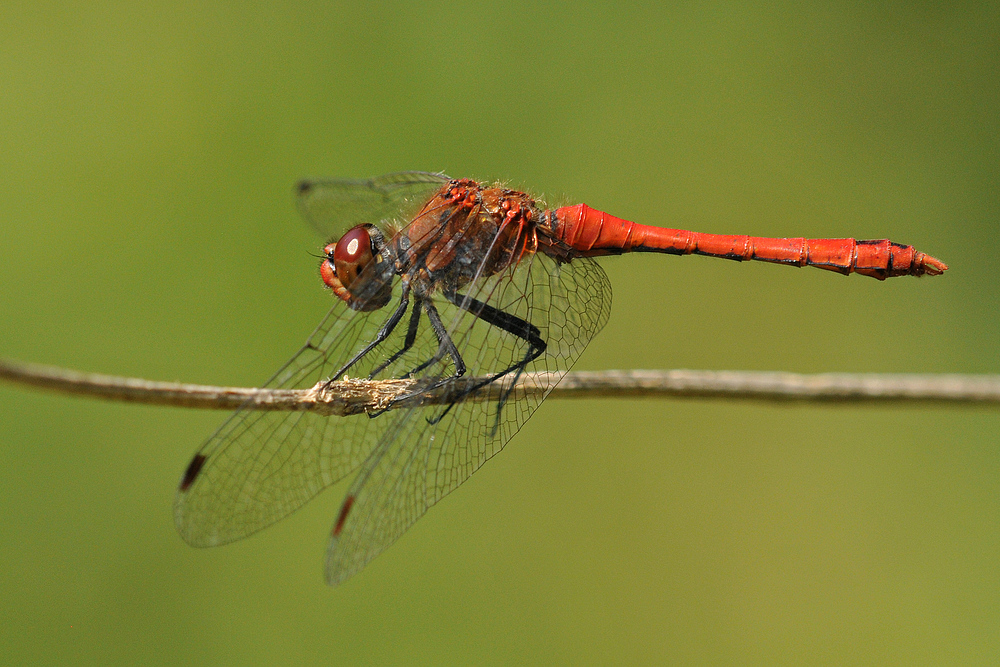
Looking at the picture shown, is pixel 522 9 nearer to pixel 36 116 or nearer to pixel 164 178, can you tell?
pixel 164 178

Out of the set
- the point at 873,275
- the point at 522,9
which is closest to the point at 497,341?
the point at 873,275

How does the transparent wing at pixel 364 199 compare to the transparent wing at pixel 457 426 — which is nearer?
the transparent wing at pixel 457 426

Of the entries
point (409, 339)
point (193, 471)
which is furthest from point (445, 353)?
point (193, 471)

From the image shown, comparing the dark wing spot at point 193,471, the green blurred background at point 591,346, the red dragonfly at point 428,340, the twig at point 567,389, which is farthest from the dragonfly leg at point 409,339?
the green blurred background at point 591,346

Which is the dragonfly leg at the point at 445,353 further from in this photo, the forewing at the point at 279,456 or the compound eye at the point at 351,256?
the compound eye at the point at 351,256

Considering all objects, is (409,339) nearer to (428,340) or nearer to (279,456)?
(428,340)
